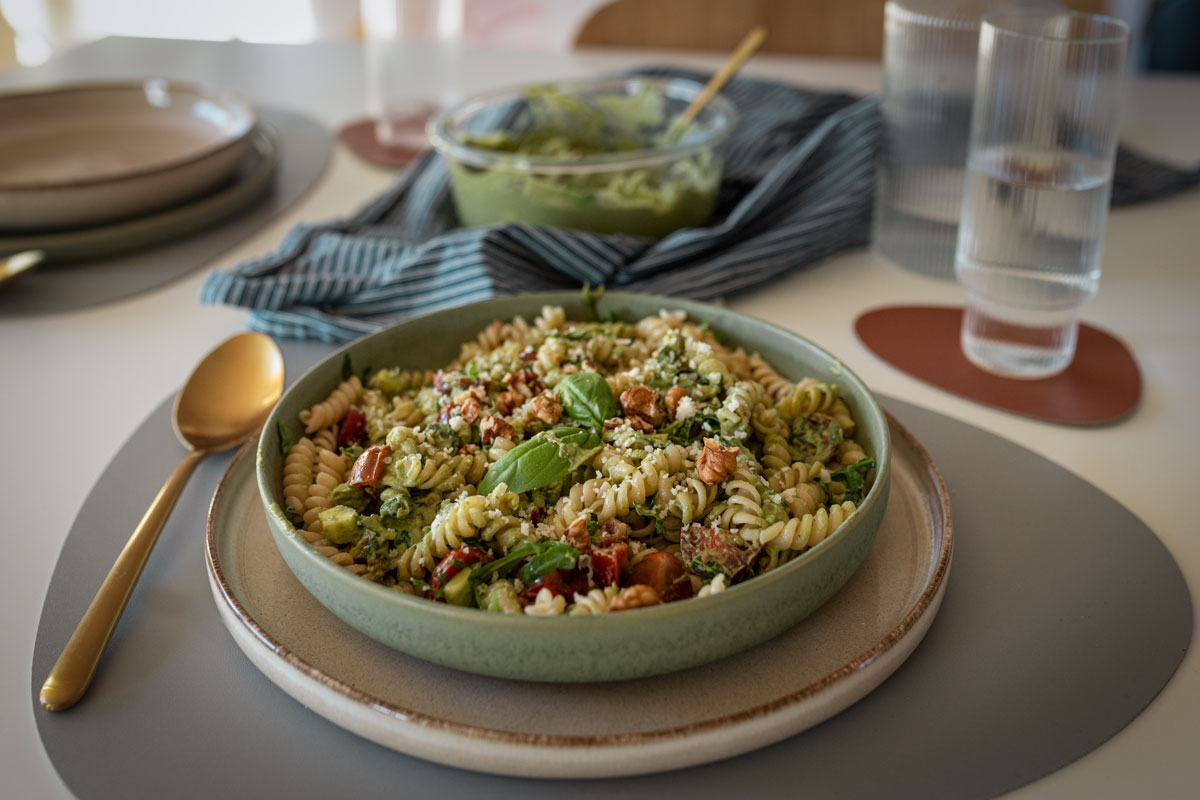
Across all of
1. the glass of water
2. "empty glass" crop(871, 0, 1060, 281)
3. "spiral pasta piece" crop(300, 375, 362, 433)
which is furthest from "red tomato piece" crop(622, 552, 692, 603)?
"empty glass" crop(871, 0, 1060, 281)

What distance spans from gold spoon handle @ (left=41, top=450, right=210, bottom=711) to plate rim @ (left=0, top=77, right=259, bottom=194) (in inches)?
35.9

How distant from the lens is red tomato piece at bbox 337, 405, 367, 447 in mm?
1221

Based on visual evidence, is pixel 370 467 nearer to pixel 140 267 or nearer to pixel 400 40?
pixel 140 267

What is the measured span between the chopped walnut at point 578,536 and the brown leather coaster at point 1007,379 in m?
0.74

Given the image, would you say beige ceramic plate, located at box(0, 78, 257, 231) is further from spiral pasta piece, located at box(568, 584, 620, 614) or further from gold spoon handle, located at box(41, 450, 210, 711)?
spiral pasta piece, located at box(568, 584, 620, 614)

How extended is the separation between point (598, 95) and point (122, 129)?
1.08 metres

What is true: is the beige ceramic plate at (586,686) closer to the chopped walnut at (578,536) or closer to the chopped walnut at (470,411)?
the chopped walnut at (578,536)

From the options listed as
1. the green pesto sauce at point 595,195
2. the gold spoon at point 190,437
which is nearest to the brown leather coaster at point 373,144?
the green pesto sauce at point 595,195

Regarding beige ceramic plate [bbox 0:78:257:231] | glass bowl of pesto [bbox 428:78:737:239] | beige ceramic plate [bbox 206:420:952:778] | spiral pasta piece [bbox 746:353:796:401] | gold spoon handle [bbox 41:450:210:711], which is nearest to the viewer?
beige ceramic plate [bbox 206:420:952:778]

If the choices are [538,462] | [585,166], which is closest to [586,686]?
[538,462]

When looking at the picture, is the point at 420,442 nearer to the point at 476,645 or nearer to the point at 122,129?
the point at 476,645

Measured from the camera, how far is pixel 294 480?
111 centimetres

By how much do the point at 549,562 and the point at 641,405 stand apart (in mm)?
268

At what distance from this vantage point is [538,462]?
1058 millimetres
